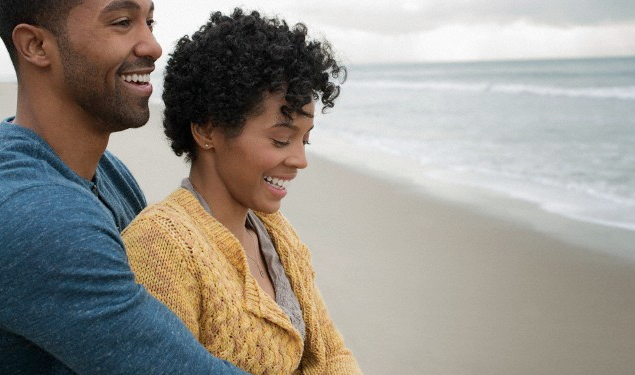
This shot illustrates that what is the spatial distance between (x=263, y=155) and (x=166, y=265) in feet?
1.38

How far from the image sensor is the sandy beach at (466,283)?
415 centimetres

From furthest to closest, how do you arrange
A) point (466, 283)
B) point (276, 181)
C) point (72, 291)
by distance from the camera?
1. point (466, 283)
2. point (276, 181)
3. point (72, 291)

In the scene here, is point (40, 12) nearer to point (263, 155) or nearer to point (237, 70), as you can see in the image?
point (237, 70)

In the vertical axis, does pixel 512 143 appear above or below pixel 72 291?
above

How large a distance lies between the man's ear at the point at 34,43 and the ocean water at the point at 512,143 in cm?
540

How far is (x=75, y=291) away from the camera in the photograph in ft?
4.36

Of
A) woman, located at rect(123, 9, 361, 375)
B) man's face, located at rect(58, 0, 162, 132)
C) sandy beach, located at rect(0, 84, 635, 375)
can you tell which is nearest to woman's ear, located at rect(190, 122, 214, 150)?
woman, located at rect(123, 9, 361, 375)

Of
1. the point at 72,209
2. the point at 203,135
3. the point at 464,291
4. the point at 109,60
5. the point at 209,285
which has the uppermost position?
the point at 109,60

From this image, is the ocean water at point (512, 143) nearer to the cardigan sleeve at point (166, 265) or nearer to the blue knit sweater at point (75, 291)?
the cardigan sleeve at point (166, 265)

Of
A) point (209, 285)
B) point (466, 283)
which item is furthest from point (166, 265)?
point (466, 283)

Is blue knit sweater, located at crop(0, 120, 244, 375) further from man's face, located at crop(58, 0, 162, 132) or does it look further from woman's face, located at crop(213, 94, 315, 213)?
woman's face, located at crop(213, 94, 315, 213)

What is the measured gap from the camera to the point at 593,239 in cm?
576

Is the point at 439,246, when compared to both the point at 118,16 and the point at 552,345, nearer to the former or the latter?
the point at 552,345

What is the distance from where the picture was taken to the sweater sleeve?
1330mm
